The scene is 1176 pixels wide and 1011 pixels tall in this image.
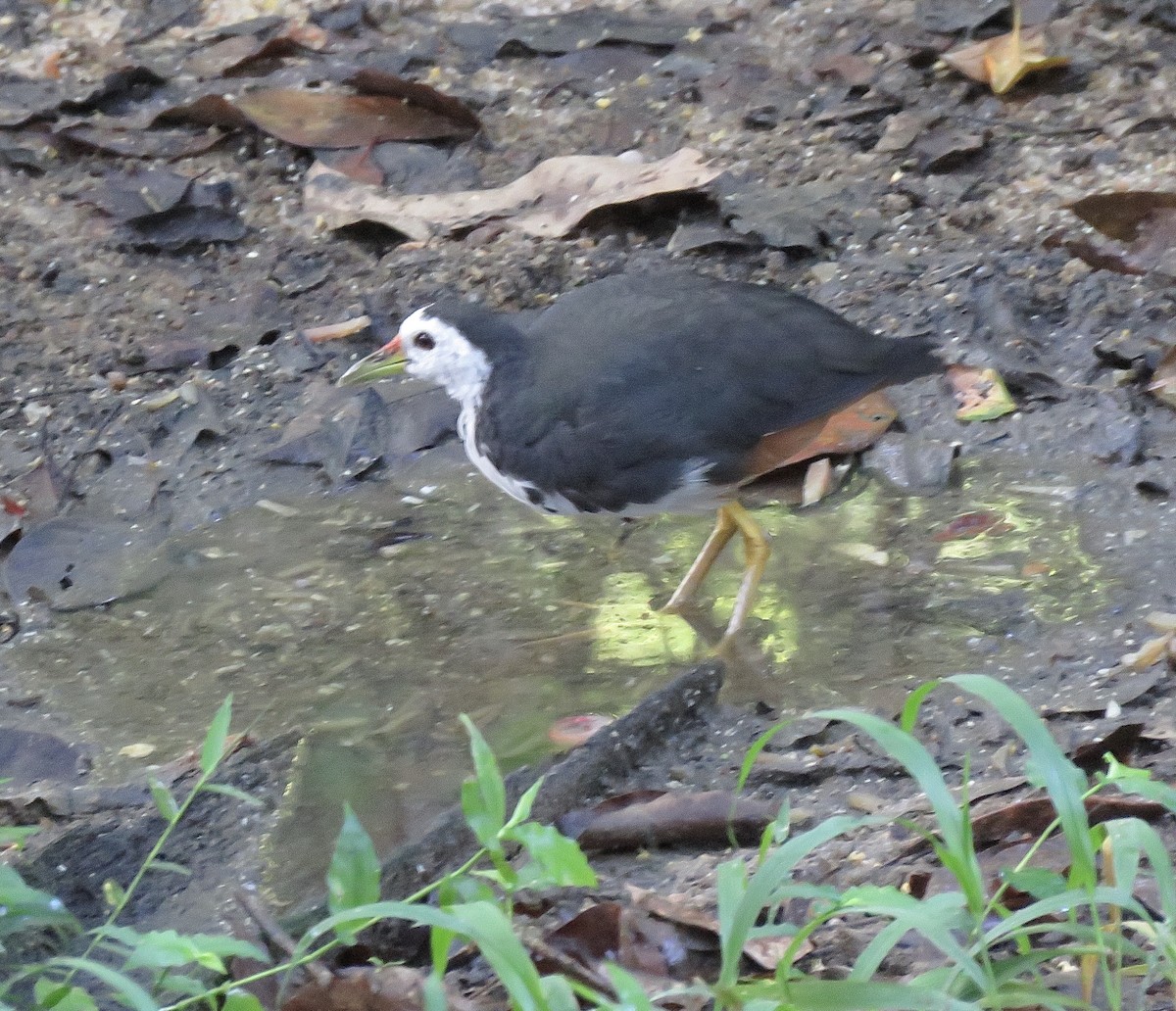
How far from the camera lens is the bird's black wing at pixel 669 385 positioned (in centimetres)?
405

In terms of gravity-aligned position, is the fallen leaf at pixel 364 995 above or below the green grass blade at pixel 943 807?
below

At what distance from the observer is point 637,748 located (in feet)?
11.0

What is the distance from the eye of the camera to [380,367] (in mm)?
4684

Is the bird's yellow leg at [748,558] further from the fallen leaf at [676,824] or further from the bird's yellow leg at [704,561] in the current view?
the fallen leaf at [676,824]

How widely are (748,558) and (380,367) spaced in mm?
1238

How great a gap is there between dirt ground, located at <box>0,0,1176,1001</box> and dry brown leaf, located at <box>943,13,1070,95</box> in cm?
7

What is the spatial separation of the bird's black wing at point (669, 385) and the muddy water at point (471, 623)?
419mm

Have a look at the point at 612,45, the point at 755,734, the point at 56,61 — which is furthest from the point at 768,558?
the point at 56,61

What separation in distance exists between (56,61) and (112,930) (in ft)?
18.3

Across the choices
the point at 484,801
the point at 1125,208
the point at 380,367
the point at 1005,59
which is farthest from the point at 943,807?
the point at 1005,59

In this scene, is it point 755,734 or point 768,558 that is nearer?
point 755,734

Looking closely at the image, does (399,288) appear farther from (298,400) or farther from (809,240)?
(809,240)

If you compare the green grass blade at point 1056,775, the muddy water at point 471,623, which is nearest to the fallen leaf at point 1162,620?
the muddy water at point 471,623

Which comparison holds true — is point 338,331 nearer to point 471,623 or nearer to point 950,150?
point 471,623
